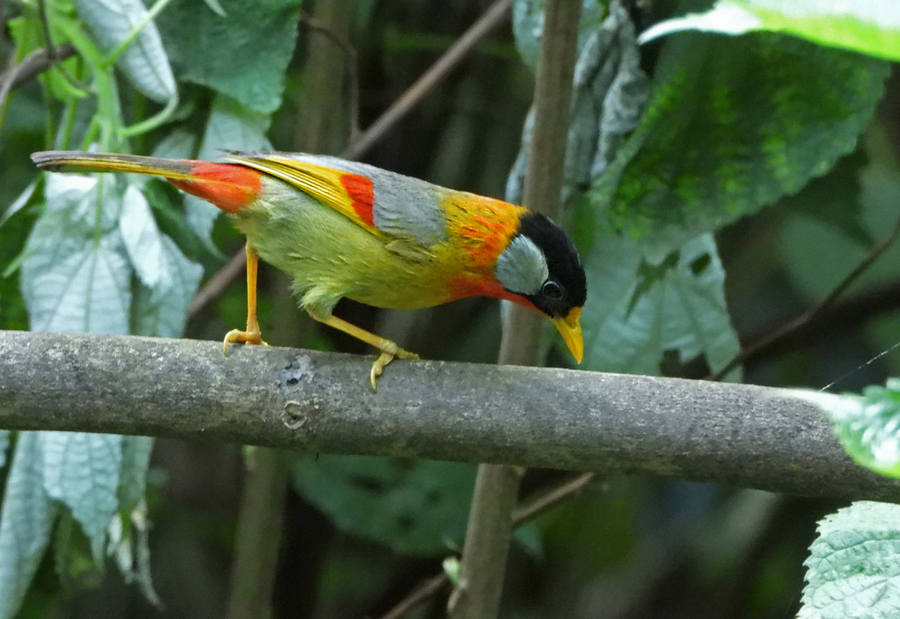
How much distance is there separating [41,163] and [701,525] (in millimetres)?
3094

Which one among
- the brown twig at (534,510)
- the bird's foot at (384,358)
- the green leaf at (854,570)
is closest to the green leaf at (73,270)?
the bird's foot at (384,358)

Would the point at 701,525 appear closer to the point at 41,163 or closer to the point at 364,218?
the point at 364,218

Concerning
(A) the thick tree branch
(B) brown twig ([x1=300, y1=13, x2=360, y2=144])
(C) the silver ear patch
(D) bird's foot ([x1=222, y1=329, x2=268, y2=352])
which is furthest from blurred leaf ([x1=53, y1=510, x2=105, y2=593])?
(B) brown twig ([x1=300, y1=13, x2=360, y2=144])

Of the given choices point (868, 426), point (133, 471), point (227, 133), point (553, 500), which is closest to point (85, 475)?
point (133, 471)

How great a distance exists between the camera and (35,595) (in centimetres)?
249

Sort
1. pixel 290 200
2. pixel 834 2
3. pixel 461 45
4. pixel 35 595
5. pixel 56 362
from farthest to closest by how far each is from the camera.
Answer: pixel 461 45 < pixel 35 595 < pixel 290 200 < pixel 56 362 < pixel 834 2

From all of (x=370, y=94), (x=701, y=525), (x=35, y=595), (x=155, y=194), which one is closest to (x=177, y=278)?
(x=155, y=194)

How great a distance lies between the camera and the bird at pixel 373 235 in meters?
1.87

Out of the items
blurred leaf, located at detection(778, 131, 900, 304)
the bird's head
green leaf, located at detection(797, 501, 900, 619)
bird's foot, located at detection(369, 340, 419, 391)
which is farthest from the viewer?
blurred leaf, located at detection(778, 131, 900, 304)

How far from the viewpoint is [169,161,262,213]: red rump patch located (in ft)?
6.52

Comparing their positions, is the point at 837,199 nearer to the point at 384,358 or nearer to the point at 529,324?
the point at 529,324

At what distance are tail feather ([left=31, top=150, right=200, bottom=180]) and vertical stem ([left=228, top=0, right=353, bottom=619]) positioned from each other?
29.3 inches

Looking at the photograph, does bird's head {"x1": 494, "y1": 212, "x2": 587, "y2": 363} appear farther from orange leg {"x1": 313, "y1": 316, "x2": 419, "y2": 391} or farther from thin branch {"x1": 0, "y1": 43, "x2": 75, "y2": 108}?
thin branch {"x1": 0, "y1": 43, "x2": 75, "y2": 108}

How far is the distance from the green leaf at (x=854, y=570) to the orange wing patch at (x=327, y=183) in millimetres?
1117
